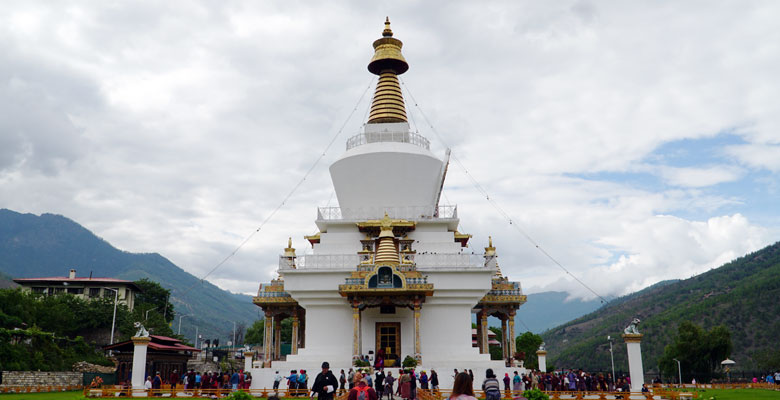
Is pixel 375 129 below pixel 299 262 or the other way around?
the other way around

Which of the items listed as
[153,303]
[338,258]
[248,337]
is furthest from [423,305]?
[248,337]

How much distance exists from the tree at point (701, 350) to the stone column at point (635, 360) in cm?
2886

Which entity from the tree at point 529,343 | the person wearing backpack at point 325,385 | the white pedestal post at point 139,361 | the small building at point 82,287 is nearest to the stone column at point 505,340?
the white pedestal post at point 139,361

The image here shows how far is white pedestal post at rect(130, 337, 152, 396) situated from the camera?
22.6 m

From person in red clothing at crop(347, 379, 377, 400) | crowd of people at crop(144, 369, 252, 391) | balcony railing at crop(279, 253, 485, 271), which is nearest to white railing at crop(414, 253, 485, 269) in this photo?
balcony railing at crop(279, 253, 485, 271)

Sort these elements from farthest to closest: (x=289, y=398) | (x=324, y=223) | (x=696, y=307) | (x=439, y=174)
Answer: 1. (x=696, y=307)
2. (x=439, y=174)
3. (x=324, y=223)
4. (x=289, y=398)

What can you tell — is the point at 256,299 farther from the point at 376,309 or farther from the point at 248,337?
the point at 248,337

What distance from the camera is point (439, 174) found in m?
31.9

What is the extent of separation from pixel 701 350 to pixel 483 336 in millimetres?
27265

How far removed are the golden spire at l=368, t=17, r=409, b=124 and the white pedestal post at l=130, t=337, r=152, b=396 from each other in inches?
652

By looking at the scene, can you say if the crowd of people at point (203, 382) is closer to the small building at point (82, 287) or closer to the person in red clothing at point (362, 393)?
the person in red clothing at point (362, 393)

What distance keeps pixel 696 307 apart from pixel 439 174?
49003 millimetres

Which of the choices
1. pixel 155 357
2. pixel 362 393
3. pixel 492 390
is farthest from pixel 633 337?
pixel 155 357

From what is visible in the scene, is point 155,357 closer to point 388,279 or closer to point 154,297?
point 388,279
